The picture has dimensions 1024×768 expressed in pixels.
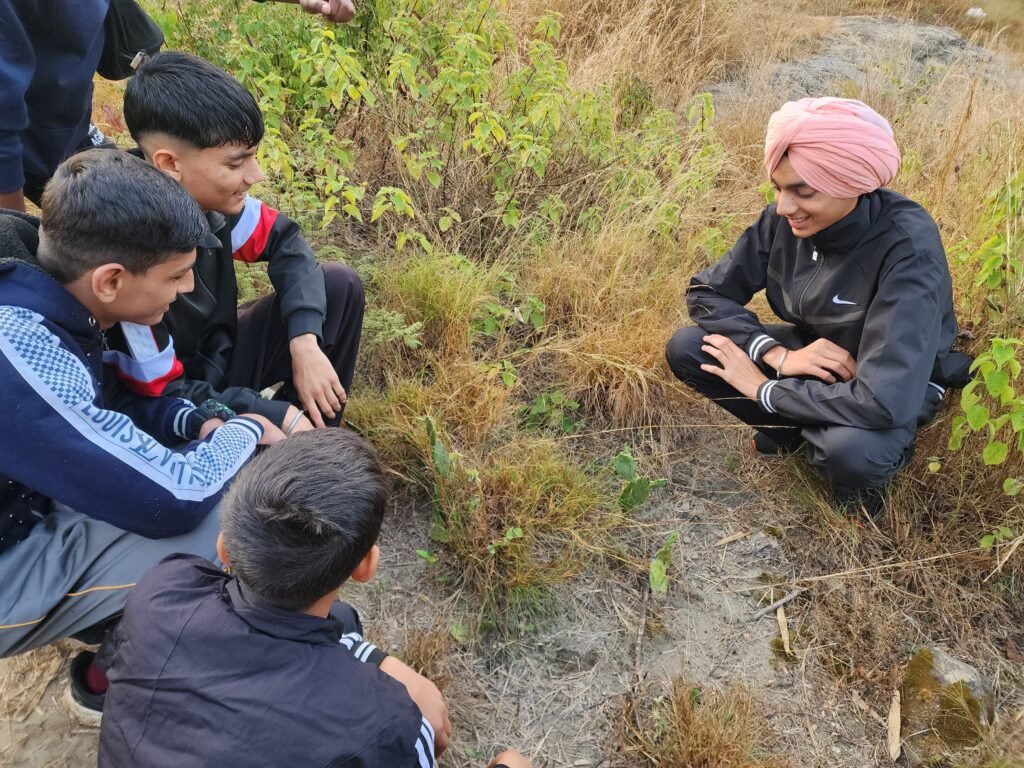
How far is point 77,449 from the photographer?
1.52 metres

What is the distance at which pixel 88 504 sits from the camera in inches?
61.6

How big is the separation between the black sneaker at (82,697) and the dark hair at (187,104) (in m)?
1.44

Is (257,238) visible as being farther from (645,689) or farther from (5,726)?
(645,689)

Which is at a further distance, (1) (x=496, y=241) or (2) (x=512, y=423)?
(1) (x=496, y=241)

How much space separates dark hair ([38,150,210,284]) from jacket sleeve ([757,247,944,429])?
6.67ft

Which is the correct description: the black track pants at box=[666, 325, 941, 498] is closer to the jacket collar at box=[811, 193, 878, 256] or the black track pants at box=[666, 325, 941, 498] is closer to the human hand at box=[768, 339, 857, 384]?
the human hand at box=[768, 339, 857, 384]

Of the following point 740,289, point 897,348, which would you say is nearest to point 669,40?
point 740,289

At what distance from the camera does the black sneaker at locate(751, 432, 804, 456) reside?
2.80 meters

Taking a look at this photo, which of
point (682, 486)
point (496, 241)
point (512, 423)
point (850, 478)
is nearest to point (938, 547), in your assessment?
point (850, 478)

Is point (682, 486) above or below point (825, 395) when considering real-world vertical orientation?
below

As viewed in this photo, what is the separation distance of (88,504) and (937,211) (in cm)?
372

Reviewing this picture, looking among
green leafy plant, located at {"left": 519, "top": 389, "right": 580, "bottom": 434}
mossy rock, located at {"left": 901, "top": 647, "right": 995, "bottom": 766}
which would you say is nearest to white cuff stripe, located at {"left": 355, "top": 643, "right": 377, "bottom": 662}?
green leafy plant, located at {"left": 519, "top": 389, "right": 580, "bottom": 434}

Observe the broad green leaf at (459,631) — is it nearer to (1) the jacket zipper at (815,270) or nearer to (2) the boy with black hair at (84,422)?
(2) the boy with black hair at (84,422)

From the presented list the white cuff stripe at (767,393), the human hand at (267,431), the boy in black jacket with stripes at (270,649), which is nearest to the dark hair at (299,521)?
the boy in black jacket with stripes at (270,649)
